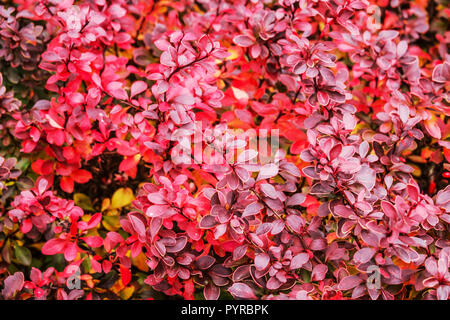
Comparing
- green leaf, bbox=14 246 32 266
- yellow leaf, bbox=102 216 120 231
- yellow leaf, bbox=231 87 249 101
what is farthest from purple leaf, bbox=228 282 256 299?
green leaf, bbox=14 246 32 266

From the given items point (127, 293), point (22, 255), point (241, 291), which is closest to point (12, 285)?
point (22, 255)

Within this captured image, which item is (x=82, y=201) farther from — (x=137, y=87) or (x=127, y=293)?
(x=137, y=87)

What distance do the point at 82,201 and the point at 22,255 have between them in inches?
11.5

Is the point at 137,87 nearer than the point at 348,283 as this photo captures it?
No

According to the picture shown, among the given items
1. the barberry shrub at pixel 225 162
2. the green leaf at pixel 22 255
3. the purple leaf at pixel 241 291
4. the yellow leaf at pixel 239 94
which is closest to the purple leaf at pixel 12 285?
the barberry shrub at pixel 225 162

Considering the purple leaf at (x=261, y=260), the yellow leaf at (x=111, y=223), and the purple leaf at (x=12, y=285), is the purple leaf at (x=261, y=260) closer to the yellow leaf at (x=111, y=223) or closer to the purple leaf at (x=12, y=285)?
the yellow leaf at (x=111, y=223)

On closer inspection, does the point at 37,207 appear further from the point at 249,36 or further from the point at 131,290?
the point at 249,36

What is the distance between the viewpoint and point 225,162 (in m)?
1.16

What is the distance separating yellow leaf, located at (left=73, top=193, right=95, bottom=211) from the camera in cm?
152

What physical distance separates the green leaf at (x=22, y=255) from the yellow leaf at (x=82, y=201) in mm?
259

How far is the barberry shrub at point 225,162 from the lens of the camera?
113 cm

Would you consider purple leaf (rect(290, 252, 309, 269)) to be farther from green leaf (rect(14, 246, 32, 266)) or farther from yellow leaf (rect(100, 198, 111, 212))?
green leaf (rect(14, 246, 32, 266))

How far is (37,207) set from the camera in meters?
1.30

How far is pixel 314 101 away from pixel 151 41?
0.77 meters
